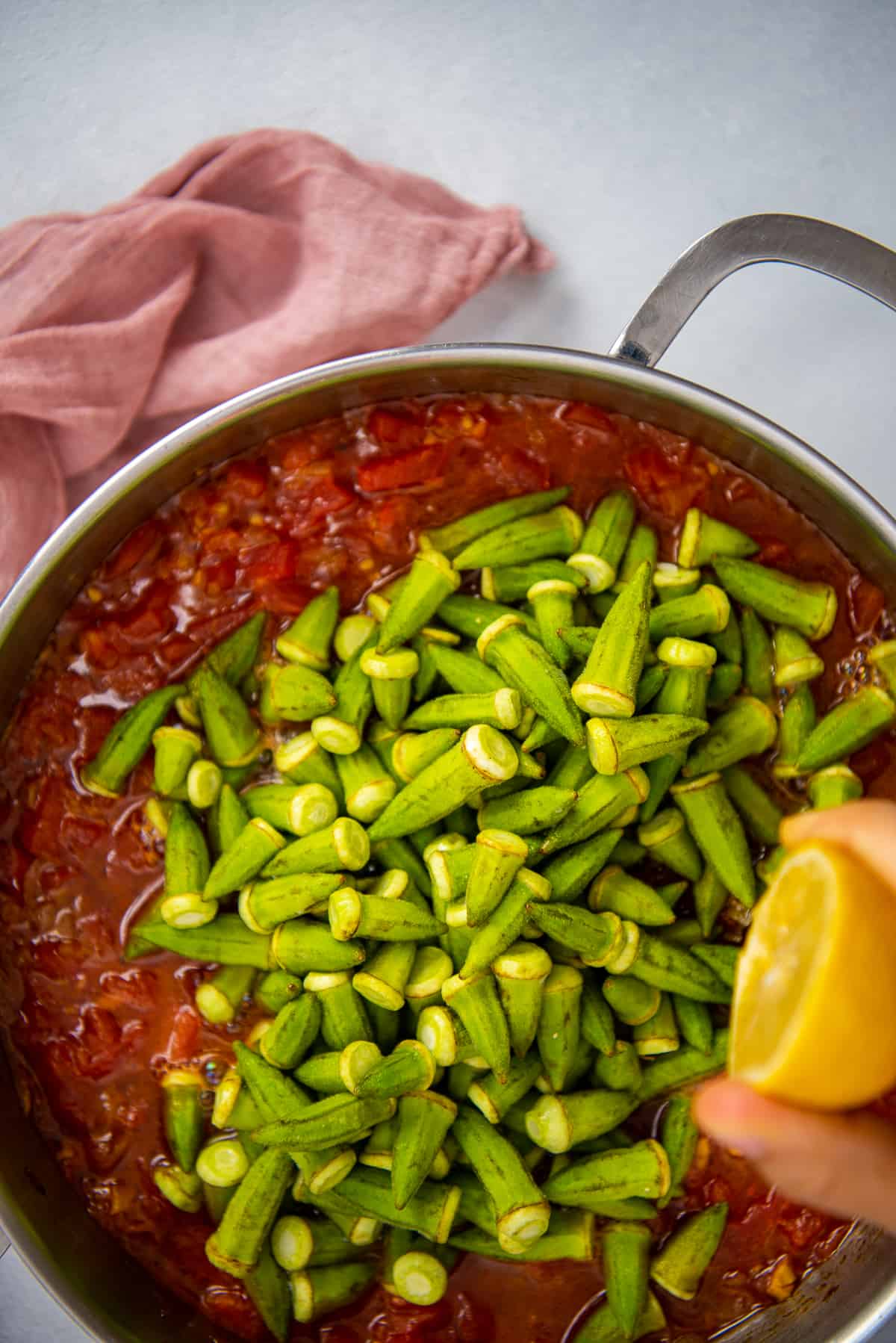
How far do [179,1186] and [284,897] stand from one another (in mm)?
524

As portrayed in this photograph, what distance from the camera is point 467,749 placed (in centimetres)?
162

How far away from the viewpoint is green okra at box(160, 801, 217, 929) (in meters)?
1.72

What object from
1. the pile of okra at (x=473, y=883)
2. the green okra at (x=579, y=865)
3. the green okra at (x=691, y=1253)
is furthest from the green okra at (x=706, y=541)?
the green okra at (x=691, y=1253)

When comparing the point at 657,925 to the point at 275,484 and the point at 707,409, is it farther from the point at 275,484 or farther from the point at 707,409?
the point at 275,484

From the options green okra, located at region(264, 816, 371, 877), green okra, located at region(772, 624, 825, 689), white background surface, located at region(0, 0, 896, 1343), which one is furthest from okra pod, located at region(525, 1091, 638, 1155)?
white background surface, located at region(0, 0, 896, 1343)

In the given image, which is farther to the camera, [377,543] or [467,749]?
[377,543]

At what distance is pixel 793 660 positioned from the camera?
176cm

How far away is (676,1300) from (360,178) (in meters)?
2.01

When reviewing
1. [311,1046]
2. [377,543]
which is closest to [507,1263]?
[311,1046]

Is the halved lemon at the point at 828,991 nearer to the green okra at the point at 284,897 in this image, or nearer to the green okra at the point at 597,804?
the green okra at the point at 597,804

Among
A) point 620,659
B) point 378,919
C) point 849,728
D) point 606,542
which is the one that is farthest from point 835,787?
point 378,919

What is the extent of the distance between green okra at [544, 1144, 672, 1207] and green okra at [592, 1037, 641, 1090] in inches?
3.5

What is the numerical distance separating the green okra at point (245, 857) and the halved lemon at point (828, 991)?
78cm

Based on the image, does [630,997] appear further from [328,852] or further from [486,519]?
[486,519]
